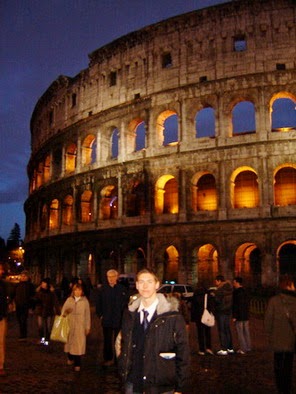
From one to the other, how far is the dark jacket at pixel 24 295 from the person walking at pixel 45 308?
16.6 inches

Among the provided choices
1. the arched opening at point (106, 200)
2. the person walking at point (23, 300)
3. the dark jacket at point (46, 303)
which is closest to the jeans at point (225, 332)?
the dark jacket at point (46, 303)

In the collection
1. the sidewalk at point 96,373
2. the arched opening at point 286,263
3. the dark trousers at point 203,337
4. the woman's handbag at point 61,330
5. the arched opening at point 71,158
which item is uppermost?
the arched opening at point 71,158

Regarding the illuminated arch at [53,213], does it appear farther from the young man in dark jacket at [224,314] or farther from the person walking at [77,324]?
the person walking at [77,324]

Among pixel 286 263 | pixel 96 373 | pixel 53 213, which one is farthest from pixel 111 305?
pixel 53 213

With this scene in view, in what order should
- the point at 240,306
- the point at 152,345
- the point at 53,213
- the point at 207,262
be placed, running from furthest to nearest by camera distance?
the point at 53,213 → the point at 207,262 → the point at 240,306 → the point at 152,345

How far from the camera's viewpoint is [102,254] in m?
29.1

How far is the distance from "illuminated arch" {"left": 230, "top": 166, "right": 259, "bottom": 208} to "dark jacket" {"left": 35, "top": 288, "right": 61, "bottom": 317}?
1570cm

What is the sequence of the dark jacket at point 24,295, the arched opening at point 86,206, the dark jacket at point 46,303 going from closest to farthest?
the dark jacket at point 46,303 → the dark jacket at point 24,295 → the arched opening at point 86,206

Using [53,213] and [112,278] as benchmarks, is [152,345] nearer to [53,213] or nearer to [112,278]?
[112,278]

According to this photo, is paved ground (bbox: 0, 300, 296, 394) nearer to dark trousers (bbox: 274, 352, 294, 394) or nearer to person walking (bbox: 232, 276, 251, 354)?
person walking (bbox: 232, 276, 251, 354)

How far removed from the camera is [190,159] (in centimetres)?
2581

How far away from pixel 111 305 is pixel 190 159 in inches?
708

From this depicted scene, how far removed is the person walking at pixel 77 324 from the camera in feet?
25.8

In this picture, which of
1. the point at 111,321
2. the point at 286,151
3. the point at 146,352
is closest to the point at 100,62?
the point at 286,151
